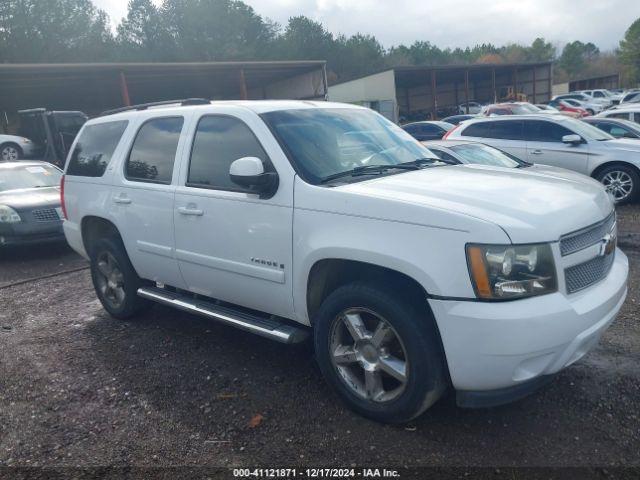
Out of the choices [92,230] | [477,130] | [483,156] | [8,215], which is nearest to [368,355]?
[92,230]

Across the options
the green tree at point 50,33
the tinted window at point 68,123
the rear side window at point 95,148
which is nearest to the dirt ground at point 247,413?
the rear side window at point 95,148

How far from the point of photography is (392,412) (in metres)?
3.04

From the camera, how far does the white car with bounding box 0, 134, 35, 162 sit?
58.0 ft

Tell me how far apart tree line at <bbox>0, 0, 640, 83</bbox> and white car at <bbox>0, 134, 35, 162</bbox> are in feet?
86.5

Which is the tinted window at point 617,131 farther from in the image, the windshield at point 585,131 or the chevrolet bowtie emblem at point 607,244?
the chevrolet bowtie emblem at point 607,244

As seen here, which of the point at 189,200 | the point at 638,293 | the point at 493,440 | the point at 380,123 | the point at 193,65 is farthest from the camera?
the point at 193,65

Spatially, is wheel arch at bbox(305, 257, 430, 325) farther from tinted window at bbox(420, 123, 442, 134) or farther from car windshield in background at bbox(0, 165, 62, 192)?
tinted window at bbox(420, 123, 442, 134)

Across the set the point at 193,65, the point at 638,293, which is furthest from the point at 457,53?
the point at 638,293

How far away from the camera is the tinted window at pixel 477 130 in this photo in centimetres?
1062

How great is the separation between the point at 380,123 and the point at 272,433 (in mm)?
2593

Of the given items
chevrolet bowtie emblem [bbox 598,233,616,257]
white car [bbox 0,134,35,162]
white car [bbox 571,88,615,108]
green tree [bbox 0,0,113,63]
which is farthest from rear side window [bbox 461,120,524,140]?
green tree [bbox 0,0,113,63]

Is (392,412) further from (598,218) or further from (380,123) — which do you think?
(380,123)

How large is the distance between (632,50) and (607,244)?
7987 cm

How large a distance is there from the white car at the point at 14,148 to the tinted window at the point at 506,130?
→ 1549 centimetres
